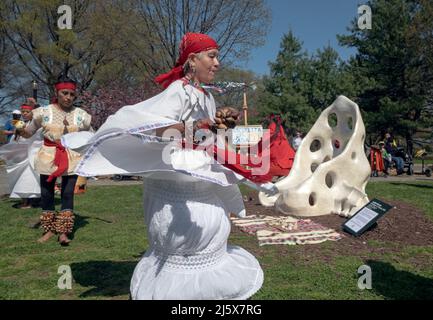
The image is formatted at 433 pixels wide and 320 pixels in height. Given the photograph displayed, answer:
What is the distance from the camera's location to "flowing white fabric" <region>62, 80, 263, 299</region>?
2.20m

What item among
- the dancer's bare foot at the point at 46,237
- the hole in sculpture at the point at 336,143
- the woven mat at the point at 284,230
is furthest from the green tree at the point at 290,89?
the dancer's bare foot at the point at 46,237

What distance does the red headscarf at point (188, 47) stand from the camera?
2533mm

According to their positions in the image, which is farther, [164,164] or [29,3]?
[29,3]

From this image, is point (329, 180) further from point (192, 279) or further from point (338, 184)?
point (192, 279)

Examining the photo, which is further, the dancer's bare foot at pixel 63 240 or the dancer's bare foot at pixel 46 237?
the dancer's bare foot at pixel 46 237

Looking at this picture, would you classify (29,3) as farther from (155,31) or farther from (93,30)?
(155,31)

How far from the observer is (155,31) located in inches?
639

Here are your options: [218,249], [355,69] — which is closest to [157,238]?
[218,249]

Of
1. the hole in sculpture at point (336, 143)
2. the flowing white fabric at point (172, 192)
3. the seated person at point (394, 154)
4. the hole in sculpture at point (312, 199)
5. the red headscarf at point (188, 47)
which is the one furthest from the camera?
the seated person at point (394, 154)

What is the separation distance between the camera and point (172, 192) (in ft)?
7.60

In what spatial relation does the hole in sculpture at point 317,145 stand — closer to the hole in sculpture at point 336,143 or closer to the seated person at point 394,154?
the hole in sculpture at point 336,143

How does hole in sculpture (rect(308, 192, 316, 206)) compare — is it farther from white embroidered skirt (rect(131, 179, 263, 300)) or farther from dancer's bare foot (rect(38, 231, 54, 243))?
white embroidered skirt (rect(131, 179, 263, 300))

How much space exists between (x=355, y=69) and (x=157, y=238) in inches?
1016

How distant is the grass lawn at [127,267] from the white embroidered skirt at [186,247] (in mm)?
1185
